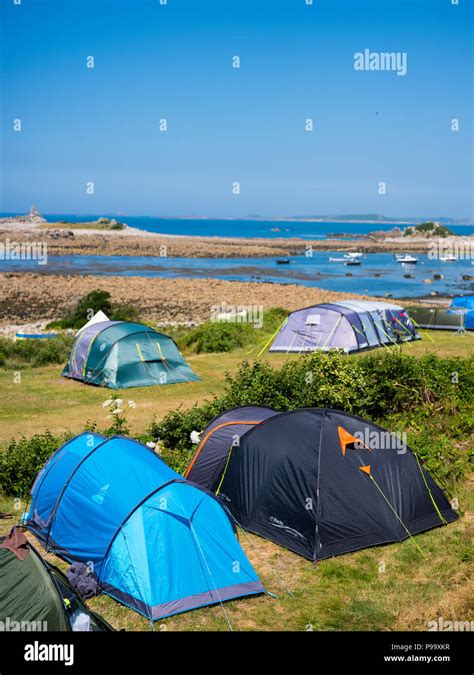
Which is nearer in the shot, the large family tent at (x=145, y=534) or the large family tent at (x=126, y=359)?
the large family tent at (x=145, y=534)

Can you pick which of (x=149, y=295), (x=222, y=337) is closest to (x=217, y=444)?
(x=222, y=337)

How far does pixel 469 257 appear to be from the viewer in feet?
324

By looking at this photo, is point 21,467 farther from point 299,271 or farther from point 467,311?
point 299,271

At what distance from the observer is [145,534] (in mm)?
8898

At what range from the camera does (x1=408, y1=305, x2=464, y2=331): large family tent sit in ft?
94.2

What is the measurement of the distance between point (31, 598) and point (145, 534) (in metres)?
2.20

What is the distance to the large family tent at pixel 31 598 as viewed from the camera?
679 cm
